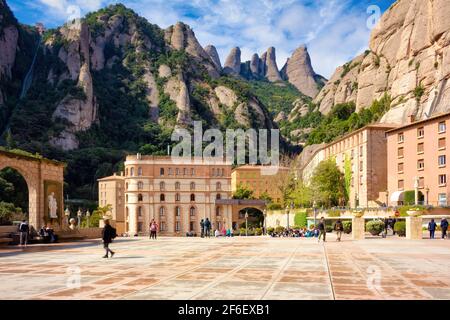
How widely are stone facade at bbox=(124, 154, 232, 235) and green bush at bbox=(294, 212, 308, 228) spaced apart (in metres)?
28.8

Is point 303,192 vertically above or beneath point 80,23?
beneath

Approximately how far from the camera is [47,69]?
535ft

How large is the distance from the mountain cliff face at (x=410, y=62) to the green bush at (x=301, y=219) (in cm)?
2805

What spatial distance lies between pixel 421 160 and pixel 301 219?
1682 cm

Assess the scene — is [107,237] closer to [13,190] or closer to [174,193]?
[13,190]

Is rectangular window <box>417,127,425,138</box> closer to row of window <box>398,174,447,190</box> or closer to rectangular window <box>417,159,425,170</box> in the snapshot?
rectangular window <box>417,159,425,170</box>

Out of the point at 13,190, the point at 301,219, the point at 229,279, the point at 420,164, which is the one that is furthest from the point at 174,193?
the point at 229,279

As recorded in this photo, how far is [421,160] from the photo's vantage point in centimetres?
5875

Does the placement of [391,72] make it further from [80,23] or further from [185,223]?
[80,23]

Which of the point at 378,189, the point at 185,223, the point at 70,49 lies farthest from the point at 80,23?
the point at 378,189

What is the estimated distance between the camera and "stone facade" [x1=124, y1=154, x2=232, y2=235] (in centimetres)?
9350

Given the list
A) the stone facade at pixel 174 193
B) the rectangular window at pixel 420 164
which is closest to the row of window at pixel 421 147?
the rectangular window at pixel 420 164

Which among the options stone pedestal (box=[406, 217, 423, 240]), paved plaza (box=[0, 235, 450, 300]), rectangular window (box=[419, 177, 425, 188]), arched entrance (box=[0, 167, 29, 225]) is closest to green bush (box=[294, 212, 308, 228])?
rectangular window (box=[419, 177, 425, 188])

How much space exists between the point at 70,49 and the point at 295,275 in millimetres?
163492
